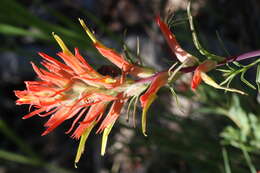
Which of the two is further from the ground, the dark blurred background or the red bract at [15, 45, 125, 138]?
the dark blurred background

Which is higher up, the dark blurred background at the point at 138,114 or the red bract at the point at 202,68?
the dark blurred background at the point at 138,114

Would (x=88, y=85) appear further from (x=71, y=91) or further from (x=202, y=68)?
(x=202, y=68)

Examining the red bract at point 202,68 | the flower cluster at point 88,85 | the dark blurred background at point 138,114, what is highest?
the dark blurred background at point 138,114

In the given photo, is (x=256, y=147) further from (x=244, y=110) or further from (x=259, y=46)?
(x=259, y=46)

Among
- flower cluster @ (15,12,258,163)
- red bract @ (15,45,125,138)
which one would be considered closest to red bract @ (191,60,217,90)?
flower cluster @ (15,12,258,163)

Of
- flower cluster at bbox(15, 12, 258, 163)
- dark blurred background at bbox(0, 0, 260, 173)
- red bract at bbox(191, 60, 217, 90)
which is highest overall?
dark blurred background at bbox(0, 0, 260, 173)

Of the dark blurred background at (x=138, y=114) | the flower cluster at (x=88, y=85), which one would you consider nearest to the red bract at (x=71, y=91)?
the flower cluster at (x=88, y=85)

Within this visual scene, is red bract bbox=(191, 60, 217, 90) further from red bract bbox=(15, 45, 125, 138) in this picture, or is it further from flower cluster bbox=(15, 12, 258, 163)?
red bract bbox=(15, 45, 125, 138)

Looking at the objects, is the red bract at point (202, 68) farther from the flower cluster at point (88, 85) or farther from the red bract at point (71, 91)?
the red bract at point (71, 91)

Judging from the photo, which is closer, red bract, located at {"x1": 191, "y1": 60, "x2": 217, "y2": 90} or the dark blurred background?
red bract, located at {"x1": 191, "y1": 60, "x2": 217, "y2": 90}
